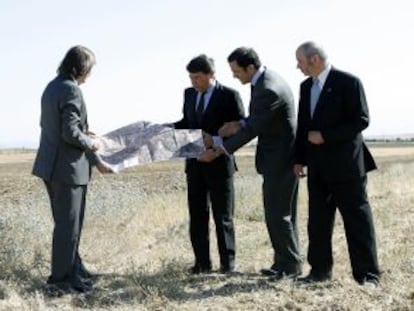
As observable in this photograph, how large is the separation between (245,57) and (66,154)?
5.99 ft

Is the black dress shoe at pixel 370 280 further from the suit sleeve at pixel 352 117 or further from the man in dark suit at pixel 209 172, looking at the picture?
the man in dark suit at pixel 209 172

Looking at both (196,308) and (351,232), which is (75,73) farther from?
(351,232)

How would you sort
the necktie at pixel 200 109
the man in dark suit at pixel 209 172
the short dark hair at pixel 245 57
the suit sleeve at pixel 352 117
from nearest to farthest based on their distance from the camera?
the suit sleeve at pixel 352 117
the short dark hair at pixel 245 57
the man in dark suit at pixel 209 172
the necktie at pixel 200 109

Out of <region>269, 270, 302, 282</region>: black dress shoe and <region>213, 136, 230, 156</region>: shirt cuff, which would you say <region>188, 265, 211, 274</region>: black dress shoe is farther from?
<region>213, 136, 230, 156</region>: shirt cuff

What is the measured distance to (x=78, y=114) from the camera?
591 cm

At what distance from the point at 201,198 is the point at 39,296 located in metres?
2.00

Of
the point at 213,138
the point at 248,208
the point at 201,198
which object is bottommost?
the point at 248,208

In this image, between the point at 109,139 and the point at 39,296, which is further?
the point at 109,139

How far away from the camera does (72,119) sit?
579 centimetres

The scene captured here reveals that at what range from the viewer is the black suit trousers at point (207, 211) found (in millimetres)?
6855

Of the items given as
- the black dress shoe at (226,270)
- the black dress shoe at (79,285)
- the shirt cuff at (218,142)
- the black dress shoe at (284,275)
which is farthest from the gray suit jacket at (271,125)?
the black dress shoe at (79,285)

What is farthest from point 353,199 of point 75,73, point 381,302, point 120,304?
point 75,73

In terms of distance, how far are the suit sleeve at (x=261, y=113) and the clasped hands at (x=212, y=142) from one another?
309mm

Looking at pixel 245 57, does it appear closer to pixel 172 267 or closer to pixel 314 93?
pixel 314 93
